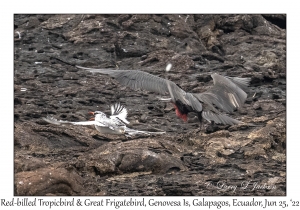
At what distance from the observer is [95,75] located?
15891 mm

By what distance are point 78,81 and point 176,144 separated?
3801mm

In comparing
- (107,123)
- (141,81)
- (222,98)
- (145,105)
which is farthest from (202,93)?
(107,123)

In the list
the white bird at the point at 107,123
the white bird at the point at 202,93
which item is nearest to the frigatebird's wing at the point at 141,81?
the white bird at the point at 202,93

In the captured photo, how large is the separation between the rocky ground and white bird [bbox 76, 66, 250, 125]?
355 mm

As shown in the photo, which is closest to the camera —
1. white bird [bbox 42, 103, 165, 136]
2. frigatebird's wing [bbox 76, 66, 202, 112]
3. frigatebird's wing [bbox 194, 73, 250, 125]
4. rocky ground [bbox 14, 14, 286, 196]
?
rocky ground [bbox 14, 14, 286, 196]

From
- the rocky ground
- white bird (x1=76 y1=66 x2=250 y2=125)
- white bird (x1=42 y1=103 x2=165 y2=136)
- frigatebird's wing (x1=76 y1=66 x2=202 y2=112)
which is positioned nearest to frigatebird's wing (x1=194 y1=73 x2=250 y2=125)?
white bird (x1=76 y1=66 x2=250 y2=125)

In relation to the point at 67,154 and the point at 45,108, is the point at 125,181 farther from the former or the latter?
the point at 45,108

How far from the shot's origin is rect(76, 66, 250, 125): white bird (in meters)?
12.6

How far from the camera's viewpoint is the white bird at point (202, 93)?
1264cm

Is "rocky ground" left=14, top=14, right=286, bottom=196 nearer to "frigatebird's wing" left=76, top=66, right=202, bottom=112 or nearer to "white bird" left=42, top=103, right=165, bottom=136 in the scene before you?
"white bird" left=42, top=103, right=165, bottom=136

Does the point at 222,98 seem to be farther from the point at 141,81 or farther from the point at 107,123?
the point at 107,123

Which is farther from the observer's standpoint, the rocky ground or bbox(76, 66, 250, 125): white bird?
Result: bbox(76, 66, 250, 125): white bird

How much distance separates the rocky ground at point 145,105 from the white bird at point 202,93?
355 millimetres

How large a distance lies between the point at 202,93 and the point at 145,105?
134 centimetres
